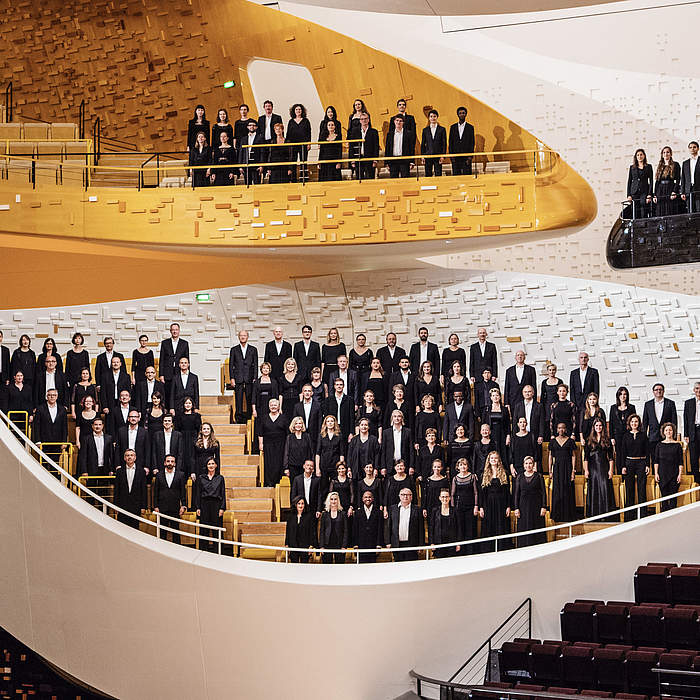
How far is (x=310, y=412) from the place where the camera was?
9.18m

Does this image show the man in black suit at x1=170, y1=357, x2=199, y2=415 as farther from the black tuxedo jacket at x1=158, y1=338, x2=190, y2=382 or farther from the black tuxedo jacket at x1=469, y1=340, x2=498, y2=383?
the black tuxedo jacket at x1=469, y1=340, x2=498, y2=383

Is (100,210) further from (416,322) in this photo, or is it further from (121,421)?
(416,322)

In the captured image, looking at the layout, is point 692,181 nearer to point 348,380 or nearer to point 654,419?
point 654,419

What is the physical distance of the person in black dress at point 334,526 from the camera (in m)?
8.45

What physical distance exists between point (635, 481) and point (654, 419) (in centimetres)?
57

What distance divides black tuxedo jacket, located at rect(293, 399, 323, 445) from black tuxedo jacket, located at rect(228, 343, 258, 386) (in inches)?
33.9

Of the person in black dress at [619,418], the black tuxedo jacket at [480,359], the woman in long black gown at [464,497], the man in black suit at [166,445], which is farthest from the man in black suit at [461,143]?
the man in black suit at [166,445]

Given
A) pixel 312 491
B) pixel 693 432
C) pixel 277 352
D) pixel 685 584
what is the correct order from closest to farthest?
pixel 685 584 < pixel 312 491 < pixel 693 432 < pixel 277 352

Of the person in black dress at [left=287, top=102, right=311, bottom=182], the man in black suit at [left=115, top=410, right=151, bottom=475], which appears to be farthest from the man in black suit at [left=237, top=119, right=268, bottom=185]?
the man in black suit at [left=115, top=410, right=151, bottom=475]

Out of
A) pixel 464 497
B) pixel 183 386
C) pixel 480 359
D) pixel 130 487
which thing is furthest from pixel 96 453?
pixel 480 359

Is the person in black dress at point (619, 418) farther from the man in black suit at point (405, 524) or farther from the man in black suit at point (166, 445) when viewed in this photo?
the man in black suit at point (166, 445)

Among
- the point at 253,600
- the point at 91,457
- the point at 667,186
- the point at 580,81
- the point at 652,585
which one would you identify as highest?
the point at 580,81

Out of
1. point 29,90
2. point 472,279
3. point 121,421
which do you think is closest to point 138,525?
point 121,421

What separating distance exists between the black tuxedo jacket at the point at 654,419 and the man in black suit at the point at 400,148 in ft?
10.3
